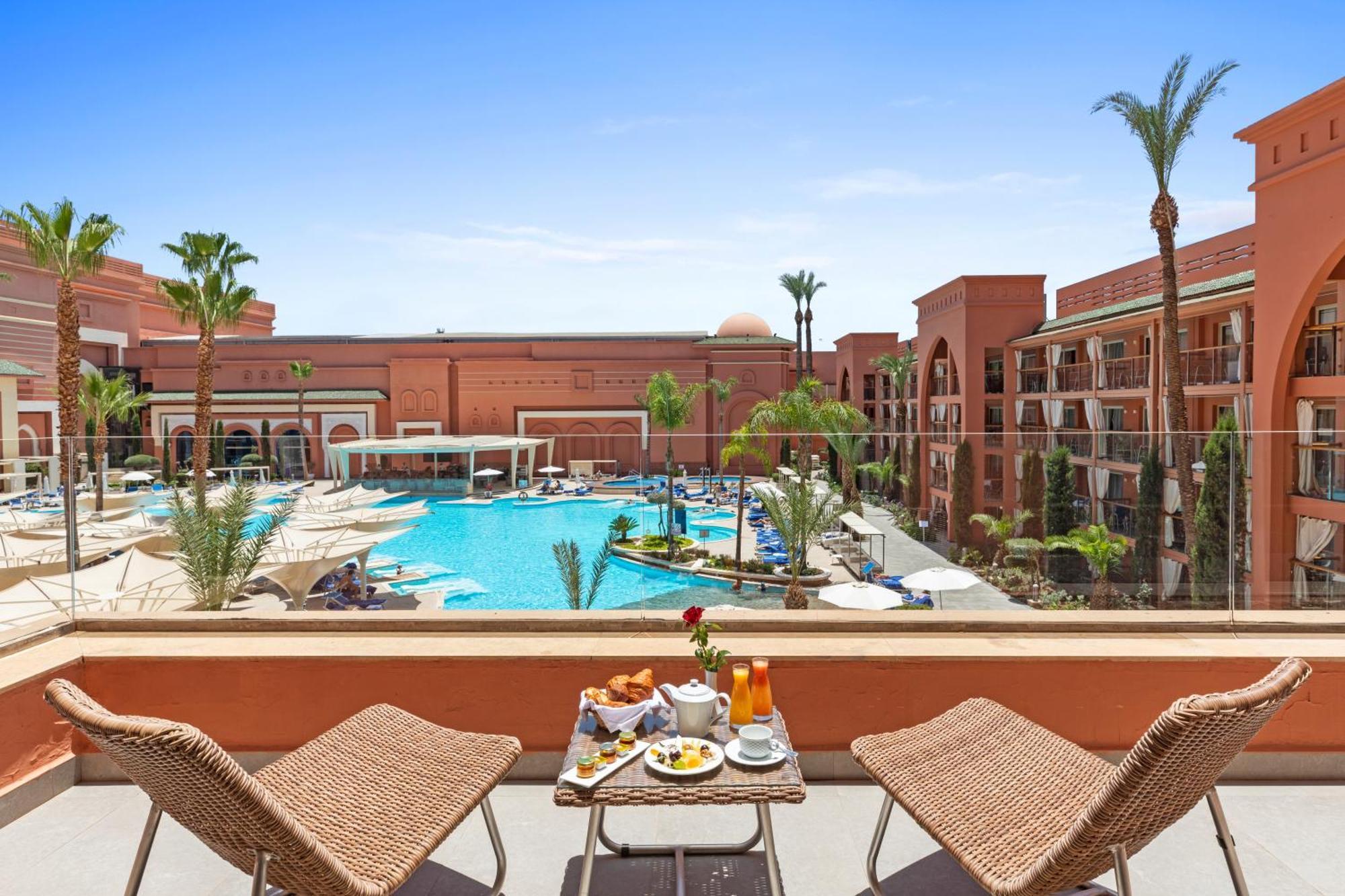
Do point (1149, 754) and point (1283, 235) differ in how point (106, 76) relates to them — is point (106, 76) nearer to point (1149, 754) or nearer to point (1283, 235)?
point (1149, 754)

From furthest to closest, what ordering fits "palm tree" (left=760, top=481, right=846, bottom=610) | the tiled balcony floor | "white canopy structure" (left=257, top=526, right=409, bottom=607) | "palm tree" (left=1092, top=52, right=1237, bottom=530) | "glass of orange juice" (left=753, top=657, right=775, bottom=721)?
"palm tree" (left=1092, top=52, right=1237, bottom=530) < "palm tree" (left=760, top=481, right=846, bottom=610) < "white canopy structure" (left=257, top=526, right=409, bottom=607) < "glass of orange juice" (left=753, top=657, right=775, bottom=721) < the tiled balcony floor

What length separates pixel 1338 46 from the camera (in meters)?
13.3

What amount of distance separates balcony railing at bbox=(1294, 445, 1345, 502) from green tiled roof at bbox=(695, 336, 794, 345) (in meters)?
33.1

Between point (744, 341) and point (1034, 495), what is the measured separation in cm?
3115

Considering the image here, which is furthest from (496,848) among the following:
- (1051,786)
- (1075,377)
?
(1075,377)

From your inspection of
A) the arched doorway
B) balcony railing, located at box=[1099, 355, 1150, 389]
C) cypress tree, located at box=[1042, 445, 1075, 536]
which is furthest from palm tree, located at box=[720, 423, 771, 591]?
balcony railing, located at box=[1099, 355, 1150, 389]

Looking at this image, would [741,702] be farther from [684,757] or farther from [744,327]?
[744,327]

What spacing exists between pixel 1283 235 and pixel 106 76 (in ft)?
63.6

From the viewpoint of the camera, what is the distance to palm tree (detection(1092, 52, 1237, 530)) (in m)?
15.1

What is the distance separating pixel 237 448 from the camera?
5355 millimetres

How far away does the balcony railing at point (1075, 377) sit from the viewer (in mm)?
22375

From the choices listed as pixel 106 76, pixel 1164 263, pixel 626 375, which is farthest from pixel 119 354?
pixel 1164 263

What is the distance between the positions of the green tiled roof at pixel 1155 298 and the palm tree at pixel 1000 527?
42.0 ft

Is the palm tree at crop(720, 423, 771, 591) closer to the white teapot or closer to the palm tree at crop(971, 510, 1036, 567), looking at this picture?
the palm tree at crop(971, 510, 1036, 567)
